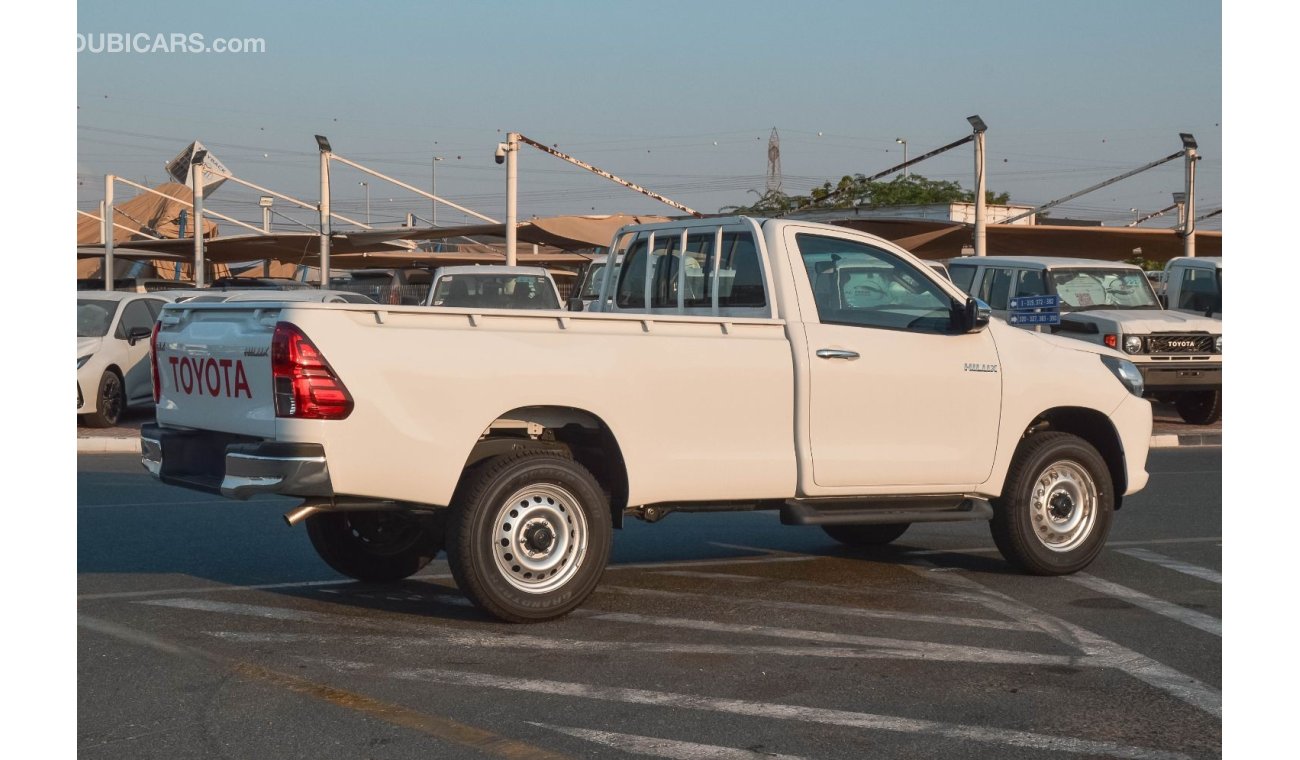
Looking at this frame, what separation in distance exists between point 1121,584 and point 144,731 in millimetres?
5468

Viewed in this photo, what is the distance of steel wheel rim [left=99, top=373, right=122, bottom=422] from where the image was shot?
1870 centimetres

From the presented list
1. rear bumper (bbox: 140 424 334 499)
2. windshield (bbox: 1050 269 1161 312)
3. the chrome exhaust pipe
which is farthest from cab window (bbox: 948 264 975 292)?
the chrome exhaust pipe

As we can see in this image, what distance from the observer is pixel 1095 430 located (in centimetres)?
925

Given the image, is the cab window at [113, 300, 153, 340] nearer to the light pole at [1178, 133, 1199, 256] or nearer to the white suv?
the white suv

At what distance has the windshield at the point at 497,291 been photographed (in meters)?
20.4

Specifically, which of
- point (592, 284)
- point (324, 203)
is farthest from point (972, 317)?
point (324, 203)

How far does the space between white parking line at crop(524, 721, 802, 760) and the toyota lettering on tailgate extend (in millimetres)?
2591

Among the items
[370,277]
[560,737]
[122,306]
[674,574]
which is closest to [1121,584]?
[674,574]

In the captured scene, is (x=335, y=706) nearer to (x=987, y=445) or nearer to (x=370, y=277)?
(x=987, y=445)

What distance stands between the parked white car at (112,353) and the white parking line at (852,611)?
A: 39.4 ft

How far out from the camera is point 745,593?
26.8 ft

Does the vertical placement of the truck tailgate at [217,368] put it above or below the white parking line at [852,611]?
above

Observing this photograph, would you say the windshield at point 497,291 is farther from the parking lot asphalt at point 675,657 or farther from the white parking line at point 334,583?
the white parking line at point 334,583

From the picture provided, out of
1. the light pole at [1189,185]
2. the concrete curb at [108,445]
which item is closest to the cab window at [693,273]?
the concrete curb at [108,445]
